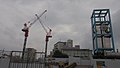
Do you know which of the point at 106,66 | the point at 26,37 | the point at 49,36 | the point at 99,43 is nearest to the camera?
the point at 106,66

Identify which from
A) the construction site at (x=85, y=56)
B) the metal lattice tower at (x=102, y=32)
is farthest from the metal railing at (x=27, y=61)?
the metal lattice tower at (x=102, y=32)

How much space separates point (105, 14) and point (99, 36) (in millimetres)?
7713

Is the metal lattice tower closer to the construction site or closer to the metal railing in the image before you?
the construction site

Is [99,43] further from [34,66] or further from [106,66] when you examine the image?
[34,66]

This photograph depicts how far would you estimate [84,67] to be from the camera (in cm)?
3338

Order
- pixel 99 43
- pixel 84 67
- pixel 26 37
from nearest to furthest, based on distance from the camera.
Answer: pixel 84 67, pixel 99 43, pixel 26 37

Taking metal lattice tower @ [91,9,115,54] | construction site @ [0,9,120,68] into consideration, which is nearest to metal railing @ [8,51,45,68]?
construction site @ [0,9,120,68]

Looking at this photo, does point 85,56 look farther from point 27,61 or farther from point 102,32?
point 27,61

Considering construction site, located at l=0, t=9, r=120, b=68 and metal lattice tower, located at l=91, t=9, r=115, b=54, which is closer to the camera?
construction site, located at l=0, t=9, r=120, b=68

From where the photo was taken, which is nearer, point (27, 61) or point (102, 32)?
point (27, 61)

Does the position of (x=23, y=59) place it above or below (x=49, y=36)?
below

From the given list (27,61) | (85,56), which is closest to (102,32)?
(85,56)

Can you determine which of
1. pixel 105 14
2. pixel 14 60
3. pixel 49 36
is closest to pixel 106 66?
pixel 14 60

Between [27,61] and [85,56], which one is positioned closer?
[27,61]
